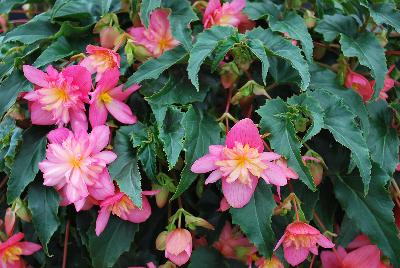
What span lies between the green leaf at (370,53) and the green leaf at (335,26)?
0.03 m

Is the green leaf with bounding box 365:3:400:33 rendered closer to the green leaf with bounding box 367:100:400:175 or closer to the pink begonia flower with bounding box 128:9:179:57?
the green leaf with bounding box 367:100:400:175

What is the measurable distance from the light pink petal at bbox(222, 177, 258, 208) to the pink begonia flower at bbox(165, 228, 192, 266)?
90 millimetres

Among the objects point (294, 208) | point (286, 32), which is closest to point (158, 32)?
point (286, 32)

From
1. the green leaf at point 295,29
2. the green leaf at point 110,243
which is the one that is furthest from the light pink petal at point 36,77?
the green leaf at point 295,29

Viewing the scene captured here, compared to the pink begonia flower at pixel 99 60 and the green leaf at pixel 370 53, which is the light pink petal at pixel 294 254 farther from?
the pink begonia flower at pixel 99 60

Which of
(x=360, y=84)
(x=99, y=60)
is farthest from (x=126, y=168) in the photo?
(x=360, y=84)

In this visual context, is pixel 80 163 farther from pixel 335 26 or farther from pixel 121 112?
pixel 335 26

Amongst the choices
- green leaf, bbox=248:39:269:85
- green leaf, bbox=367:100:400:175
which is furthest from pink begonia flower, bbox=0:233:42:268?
green leaf, bbox=367:100:400:175

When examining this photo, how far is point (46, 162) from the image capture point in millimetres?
756

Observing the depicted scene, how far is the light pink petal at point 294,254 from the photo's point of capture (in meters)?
0.78

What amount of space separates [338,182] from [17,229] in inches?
20.2

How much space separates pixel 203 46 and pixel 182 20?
0.10 m

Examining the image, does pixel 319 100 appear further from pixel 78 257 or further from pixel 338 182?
pixel 78 257

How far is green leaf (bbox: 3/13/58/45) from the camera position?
0.90 m
